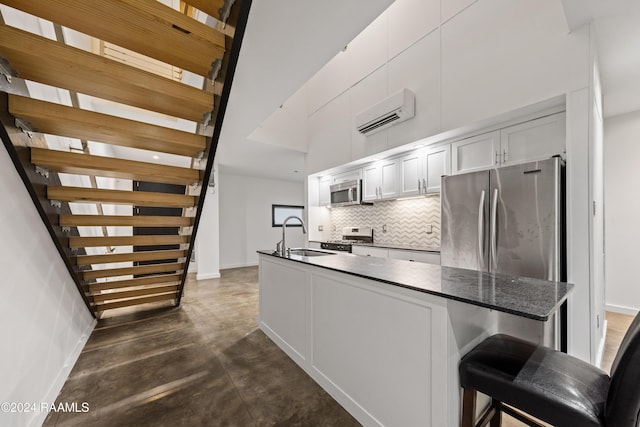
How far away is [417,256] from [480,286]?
6.45 feet

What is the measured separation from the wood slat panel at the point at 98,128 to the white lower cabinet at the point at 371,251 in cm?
271

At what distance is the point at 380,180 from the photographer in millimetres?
3875

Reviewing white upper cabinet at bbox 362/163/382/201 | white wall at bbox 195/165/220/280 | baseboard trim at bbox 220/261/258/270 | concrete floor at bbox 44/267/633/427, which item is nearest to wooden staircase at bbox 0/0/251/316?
concrete floor at bbox 44/267/633/427

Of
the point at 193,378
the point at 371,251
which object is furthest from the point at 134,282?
the point at 371,251

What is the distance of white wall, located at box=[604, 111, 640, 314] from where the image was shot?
3.08 meters

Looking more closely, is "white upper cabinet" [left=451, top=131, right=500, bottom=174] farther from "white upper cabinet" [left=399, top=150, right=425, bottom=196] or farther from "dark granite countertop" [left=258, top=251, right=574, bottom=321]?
"dark granite countertop" [left=258, top=251, right=574, bottom=321]

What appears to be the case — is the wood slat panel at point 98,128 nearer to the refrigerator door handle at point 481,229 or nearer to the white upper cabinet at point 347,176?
the refrigerator door handle at point 481,229

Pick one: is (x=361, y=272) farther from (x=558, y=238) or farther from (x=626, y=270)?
(x=626, y=270)

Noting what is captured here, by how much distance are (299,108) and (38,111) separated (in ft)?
13.1

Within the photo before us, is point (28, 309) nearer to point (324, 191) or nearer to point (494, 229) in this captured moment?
point (494, 229)

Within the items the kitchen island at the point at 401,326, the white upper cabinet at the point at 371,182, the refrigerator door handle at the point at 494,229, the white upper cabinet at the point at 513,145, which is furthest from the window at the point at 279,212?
the refrigerator door handle at the point at 494,229

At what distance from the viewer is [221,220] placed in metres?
6.70

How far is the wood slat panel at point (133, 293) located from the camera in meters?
2.90

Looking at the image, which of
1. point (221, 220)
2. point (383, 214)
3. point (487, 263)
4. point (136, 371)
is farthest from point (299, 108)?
point (136, 371)
